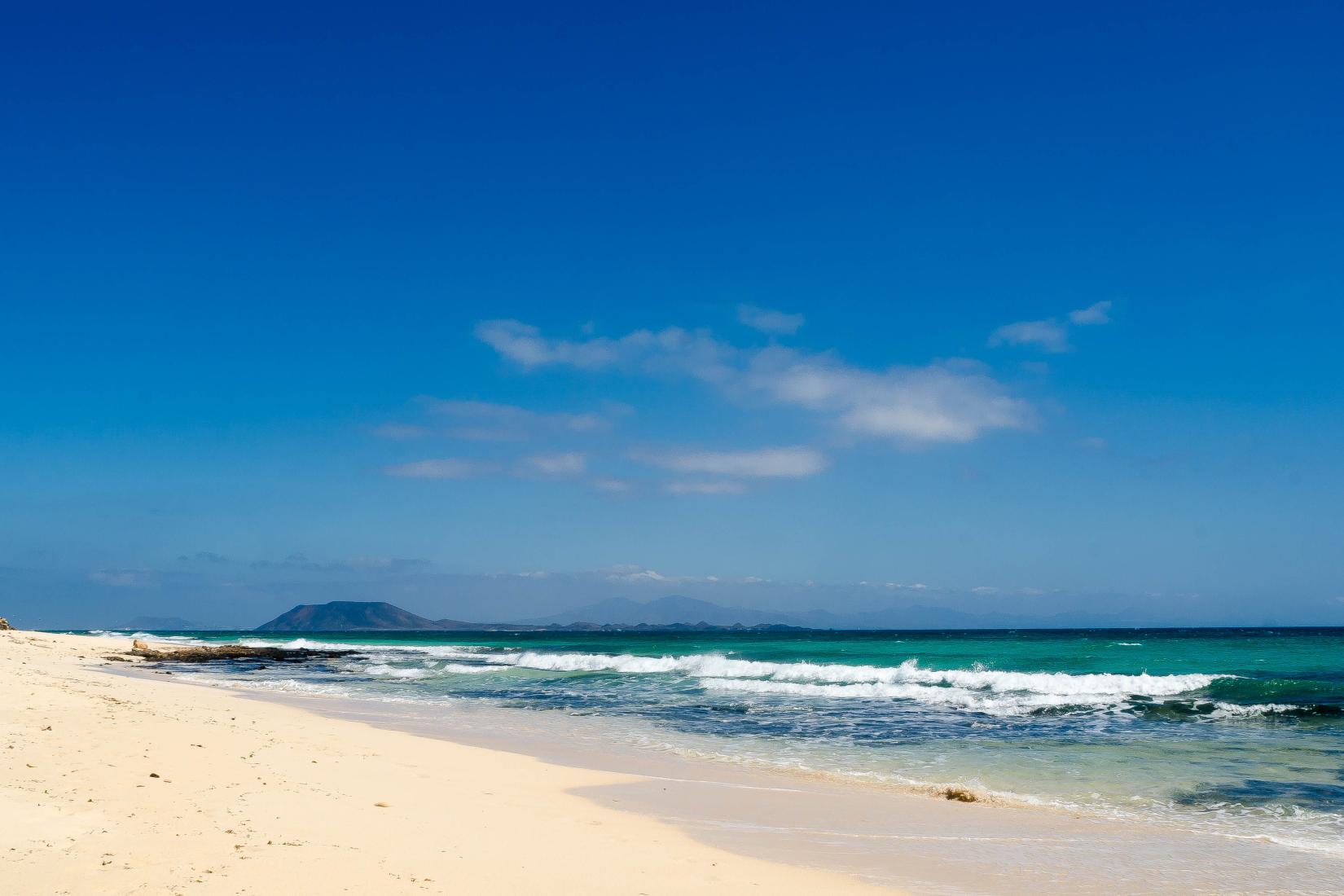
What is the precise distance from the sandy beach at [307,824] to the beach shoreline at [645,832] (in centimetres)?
3

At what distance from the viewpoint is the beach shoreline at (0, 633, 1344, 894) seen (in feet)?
21.4

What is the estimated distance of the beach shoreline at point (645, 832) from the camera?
257 inches

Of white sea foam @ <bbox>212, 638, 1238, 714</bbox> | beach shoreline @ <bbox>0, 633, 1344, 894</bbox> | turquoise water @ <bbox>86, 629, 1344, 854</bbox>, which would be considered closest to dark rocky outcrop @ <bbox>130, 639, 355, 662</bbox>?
turquoise water @ <bbox>86, 629, 1344, 854</bbox>

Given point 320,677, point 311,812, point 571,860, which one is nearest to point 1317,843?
point 571,860

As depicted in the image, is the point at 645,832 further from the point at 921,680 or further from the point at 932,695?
the point at 921,680

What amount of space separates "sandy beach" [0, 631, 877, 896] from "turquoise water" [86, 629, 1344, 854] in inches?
202

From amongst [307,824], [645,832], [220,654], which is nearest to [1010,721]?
[645,832]

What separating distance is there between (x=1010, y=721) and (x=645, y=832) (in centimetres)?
1284

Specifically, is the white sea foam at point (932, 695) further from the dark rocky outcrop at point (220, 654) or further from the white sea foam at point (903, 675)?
the dark rocky outcrop at point (220, 654)

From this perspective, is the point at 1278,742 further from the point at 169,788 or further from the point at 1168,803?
the point at 169,788

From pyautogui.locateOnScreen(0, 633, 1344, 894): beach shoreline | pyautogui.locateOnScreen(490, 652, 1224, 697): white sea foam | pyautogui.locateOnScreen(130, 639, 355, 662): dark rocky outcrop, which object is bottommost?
pyautogui.locateOnScreen(130, 639, 355, 662): dark rocky outcrop

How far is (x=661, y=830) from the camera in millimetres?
8695

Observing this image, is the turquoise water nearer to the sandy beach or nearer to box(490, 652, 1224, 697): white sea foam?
box(490, 652, 1224, 697): white sea foam

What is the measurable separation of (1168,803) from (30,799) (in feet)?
41.2
